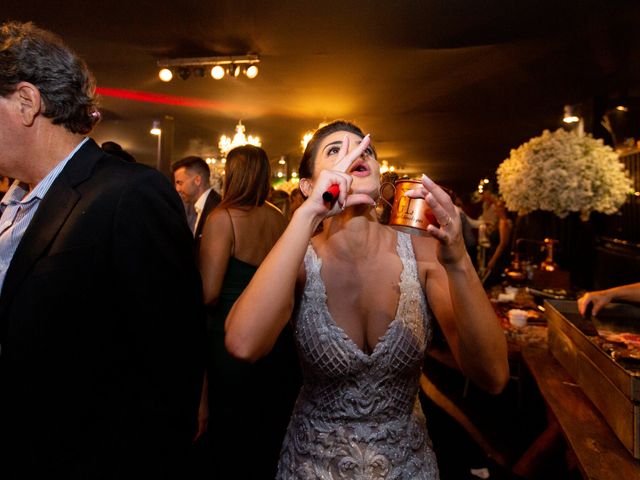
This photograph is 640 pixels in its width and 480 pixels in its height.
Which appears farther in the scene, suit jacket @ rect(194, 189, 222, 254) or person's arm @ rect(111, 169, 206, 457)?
suit jacket @ rect(194, 189, 222, 254)

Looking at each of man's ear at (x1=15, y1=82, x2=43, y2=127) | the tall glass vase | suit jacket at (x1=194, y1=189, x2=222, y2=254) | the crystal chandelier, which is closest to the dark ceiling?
the crystal chandelier

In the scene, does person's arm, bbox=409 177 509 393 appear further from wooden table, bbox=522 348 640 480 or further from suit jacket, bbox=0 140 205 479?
suit jacket, bbox=0 140 205 479

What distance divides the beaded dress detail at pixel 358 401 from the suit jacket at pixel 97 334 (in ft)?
1.37

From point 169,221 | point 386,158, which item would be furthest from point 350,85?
point 386,158

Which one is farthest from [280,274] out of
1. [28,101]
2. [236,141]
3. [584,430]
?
[236,141]

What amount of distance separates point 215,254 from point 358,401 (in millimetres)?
1534

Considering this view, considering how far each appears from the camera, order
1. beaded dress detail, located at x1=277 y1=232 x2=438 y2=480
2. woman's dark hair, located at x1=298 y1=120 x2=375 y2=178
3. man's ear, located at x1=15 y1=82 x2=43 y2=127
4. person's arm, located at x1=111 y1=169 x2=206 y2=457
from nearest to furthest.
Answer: person's arm, located at x1=111 y1=169 x2=206 y2=457 → man's ear, located at x1=15 y1=82 x2=43 y2=127 → beaded dress detail, located at x1=277 y1=232 x2=438 y2=480 → woman's dark hair, located at x1=298 y1=120 x2=375 y2=178

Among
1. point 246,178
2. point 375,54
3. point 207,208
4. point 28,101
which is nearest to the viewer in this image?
point 28,101

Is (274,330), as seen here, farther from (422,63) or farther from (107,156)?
(422,63)

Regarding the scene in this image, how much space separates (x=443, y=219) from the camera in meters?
1.11

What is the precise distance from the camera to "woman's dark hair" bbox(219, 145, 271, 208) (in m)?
2.99

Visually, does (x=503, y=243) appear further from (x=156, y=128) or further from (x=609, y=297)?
(x=156, y=128)

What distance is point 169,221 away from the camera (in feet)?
4.15

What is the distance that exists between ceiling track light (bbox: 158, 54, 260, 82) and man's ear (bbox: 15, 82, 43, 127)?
4445 millimetres
